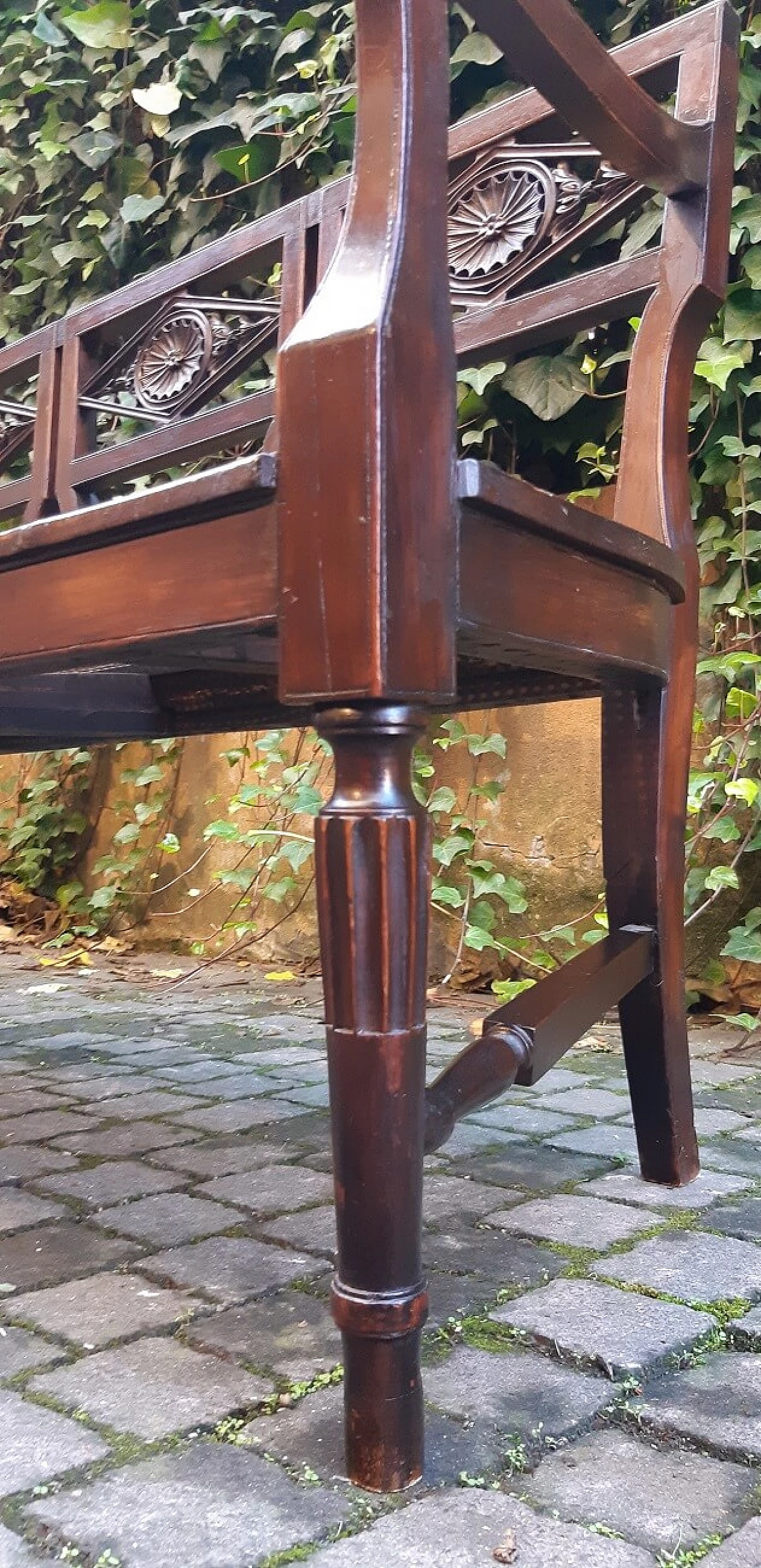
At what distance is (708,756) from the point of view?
104 inches

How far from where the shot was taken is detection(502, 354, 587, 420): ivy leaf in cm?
296

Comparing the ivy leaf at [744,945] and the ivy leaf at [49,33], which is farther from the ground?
the ivy leaf at [49,33]

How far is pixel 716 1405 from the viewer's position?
0.96 meters

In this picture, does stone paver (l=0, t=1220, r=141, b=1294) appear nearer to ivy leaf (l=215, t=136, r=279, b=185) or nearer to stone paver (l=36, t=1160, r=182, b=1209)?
stone paver (l=36, t=1160, r=182, b=1209)

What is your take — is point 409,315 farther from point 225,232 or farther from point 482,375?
point 225,232

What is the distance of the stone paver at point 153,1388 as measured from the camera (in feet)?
3.04

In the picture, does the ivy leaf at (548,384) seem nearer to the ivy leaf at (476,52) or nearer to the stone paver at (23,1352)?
the ivy leaf at (476,52)

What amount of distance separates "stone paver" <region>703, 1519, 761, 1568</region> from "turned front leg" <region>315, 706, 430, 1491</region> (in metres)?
0.19

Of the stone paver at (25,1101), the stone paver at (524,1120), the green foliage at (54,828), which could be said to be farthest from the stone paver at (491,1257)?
the green foliage at (54,828)

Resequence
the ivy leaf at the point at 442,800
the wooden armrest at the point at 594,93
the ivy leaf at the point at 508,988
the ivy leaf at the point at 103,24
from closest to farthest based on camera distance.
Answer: the wooden armrest at the point at 594,93, the ivy leaf at the point at 508,988, the ivy leaf at the point at 442,800, the ivy leaf at the point at 103,24

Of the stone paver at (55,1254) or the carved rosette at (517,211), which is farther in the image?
the carved rosette at (517,211)

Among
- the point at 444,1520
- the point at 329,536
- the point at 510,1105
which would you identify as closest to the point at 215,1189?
the point at 510,1105

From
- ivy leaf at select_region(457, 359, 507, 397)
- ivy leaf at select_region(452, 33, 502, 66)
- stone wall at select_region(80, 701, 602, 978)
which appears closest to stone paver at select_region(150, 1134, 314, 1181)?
stone wall at select_region(80, 701, 602, 978)

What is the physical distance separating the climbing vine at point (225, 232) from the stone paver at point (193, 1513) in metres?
1.80
